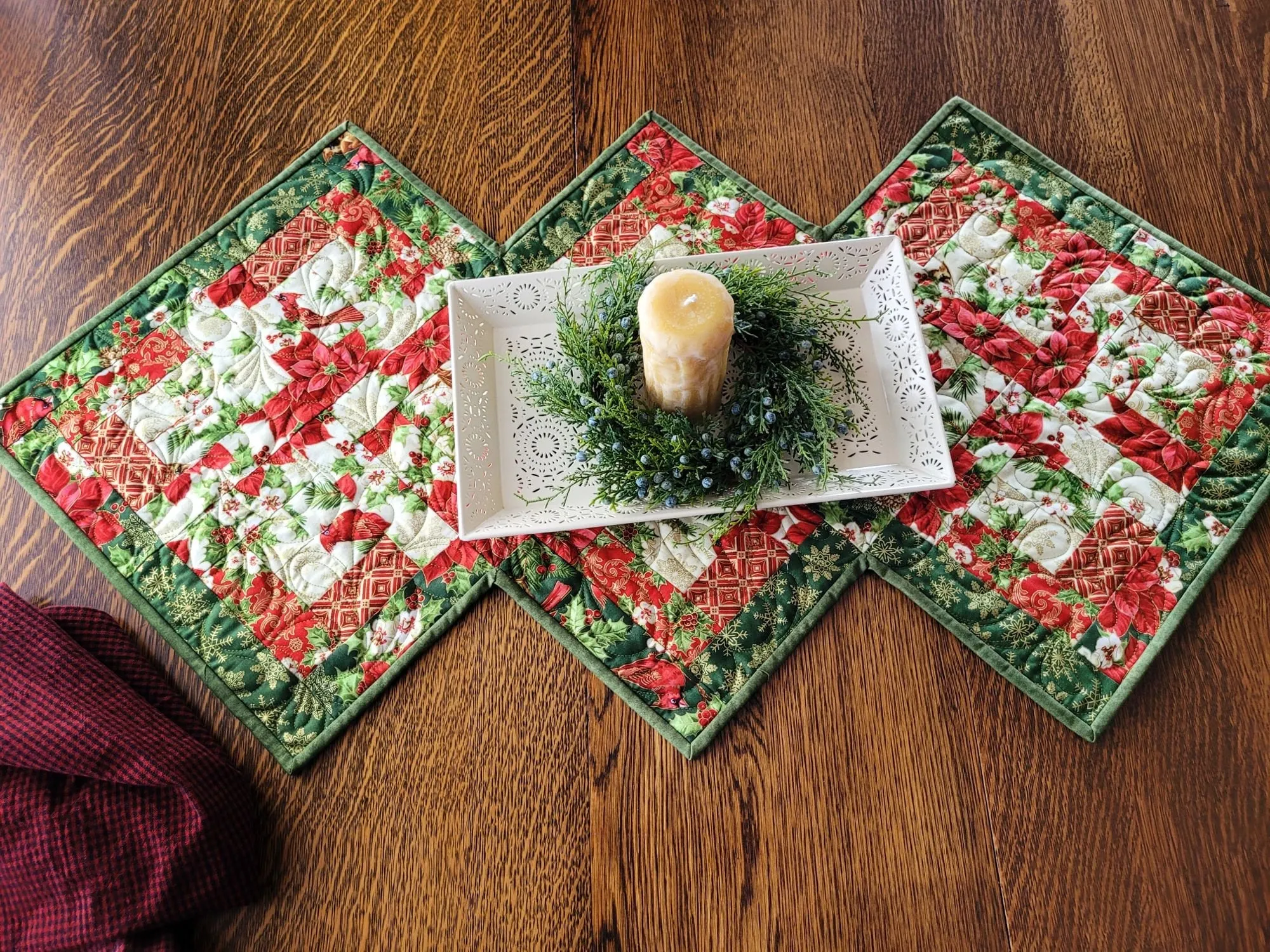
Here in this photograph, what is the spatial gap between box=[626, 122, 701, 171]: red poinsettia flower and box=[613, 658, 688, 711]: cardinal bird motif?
0.57 m

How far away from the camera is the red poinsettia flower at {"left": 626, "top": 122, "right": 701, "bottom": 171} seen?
95 centimetres

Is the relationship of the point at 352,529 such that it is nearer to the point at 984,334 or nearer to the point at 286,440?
the point at 286,440

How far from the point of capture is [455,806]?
751 mm

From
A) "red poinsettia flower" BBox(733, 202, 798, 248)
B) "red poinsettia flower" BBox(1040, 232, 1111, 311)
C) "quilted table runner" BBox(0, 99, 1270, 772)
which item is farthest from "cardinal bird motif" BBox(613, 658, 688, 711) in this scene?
"red poinsettia flower" BBox(1040, 232, 1111, 311)

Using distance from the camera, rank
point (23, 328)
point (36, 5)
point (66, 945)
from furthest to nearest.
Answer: point (36, 5)
point (23, 328)
point (66, 945)

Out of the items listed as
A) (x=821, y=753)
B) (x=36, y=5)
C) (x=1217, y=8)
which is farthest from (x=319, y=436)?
(x=1217, y=8)

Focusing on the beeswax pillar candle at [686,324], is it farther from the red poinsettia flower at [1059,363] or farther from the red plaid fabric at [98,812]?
the red plaid fabric at [98,812]

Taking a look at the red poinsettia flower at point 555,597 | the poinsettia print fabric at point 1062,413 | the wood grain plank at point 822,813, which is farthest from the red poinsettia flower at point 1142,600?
the red poinsettia flower at point 555,597

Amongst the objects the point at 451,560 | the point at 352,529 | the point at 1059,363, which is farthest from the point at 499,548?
the point at 1059,363

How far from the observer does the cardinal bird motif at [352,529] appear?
82 cm

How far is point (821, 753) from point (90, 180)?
1.07 metres

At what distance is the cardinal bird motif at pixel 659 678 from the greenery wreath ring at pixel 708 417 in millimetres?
157

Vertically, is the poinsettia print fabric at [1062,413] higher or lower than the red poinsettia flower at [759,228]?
lower

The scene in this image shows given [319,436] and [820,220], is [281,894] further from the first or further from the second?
[820,220]
